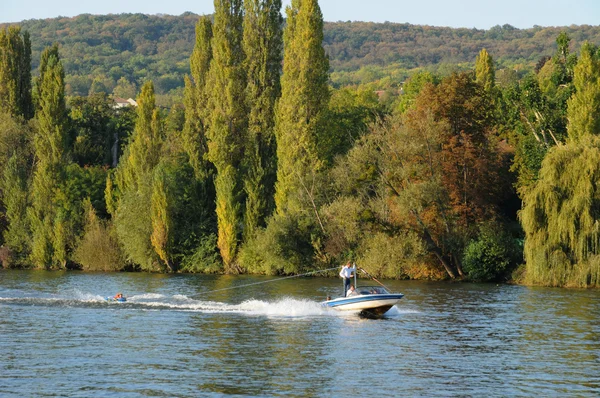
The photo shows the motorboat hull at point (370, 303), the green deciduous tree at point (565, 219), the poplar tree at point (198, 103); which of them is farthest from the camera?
the poplar tree at point (198, 103)

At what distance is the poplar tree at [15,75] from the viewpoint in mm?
91062

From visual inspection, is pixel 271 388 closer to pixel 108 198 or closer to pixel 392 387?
pixel 392 387

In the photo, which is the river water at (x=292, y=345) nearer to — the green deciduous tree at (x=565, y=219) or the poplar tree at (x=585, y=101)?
the green deciduous tree at (x=565, y=219)

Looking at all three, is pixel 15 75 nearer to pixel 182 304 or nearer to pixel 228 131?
pixel 228 131

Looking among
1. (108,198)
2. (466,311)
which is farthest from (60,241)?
(466,311)

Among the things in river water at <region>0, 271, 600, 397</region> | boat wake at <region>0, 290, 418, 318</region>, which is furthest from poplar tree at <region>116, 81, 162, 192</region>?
boat wake at <region>0, 290, 418, 318</region>

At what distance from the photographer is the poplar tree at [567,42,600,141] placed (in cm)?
6638

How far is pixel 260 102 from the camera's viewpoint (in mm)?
80125

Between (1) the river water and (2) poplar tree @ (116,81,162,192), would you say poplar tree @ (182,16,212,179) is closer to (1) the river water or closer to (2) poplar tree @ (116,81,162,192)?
(2) poplar tree @ (116,81,162,192)

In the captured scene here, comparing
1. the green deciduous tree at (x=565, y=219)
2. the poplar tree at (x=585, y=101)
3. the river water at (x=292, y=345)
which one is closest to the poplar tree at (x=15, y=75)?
the river water at (x=292, y=345)

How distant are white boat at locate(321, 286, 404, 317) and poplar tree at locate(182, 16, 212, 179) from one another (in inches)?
1534

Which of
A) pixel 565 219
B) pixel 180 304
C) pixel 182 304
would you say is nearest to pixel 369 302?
pixel 182 304

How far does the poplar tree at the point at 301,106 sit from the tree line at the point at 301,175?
135 mm

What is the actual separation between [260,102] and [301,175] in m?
8.43
